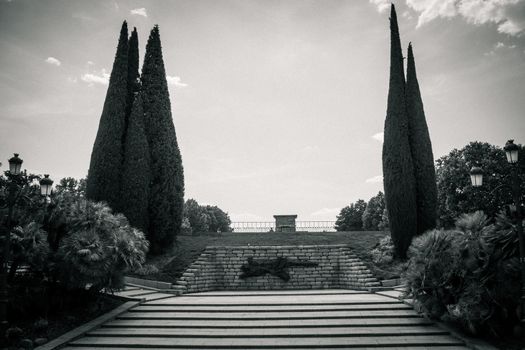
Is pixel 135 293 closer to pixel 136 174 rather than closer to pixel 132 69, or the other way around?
pixel 136 174

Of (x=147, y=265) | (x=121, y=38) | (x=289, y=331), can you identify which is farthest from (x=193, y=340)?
(x=121, y=38)

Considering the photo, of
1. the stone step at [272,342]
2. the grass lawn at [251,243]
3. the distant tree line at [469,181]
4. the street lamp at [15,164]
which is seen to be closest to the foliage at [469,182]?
the distant tree line at [469,181]

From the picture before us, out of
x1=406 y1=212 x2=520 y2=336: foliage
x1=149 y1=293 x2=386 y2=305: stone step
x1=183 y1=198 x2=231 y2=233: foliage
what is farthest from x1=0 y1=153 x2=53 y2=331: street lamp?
x1=183 y1=198 x2=231 y2=233: foliage

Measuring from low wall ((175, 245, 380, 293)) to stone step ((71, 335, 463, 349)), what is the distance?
6131mm

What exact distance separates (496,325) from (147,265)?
44.0ft

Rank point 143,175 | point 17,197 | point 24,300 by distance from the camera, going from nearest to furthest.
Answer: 1. point 24,300
2. point 17,197
3. point 143,175

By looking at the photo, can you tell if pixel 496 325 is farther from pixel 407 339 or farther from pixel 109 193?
pixel 109 193

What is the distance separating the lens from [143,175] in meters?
17.3

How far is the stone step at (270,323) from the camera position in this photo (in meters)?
9.55

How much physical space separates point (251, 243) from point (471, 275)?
1322 cm

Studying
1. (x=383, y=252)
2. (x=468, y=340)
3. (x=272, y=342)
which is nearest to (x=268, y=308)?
(x=272, y=342)

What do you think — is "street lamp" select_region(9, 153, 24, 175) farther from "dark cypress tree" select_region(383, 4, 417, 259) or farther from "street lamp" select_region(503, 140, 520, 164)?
"dark cypress tree" select_region(383, 4, 417, 259)

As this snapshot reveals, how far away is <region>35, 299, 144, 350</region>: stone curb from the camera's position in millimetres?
8445

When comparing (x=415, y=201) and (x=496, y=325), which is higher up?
(x=415, y=201)
